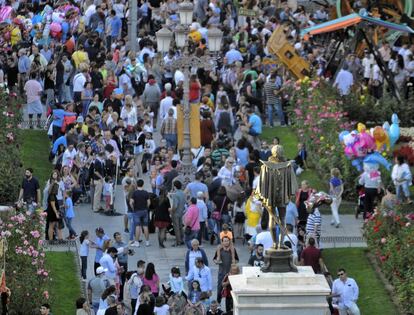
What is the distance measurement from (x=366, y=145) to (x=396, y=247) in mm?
6658

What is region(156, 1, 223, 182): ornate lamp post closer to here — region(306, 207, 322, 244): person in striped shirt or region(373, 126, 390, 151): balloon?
region(373, 126, 390, 151): balloon

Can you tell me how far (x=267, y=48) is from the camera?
175ft

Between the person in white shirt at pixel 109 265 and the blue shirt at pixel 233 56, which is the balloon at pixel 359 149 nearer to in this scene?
the person in white shirt at pixel 109 265

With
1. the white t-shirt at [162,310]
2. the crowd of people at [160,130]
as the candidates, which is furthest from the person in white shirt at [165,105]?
the white t-shirt at [162,310]

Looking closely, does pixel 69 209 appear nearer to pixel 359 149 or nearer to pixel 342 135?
pixel 359 149

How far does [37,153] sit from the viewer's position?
→ 44906 mm

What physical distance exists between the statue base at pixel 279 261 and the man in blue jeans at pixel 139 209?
14.2 metres

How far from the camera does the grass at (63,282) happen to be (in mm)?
33594

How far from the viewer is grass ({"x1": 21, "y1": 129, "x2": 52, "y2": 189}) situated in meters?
43.0

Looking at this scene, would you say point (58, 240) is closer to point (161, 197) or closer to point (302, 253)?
point (161, 197)

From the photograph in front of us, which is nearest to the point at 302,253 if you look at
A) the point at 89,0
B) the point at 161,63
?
the point at 161,63

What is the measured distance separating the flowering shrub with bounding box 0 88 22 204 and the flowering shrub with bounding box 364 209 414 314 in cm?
757

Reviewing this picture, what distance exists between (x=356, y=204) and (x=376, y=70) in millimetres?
11099

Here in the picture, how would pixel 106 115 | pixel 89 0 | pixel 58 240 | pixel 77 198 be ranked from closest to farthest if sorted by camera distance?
pixel 58 240 < pixel 77 198 < pixel 106 115 < pixel 89 0
